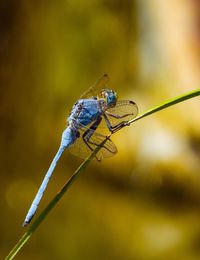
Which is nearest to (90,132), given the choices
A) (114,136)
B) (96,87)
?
(96,87)

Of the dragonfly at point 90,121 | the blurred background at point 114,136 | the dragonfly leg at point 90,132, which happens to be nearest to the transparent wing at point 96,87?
the dragonfly at point 90,121

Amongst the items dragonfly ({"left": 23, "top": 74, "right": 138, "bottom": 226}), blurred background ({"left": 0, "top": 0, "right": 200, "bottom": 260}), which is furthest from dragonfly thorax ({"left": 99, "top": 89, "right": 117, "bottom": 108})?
blurred background ({"left": 0, "top": 0, "right": 200, "bottom": 260})

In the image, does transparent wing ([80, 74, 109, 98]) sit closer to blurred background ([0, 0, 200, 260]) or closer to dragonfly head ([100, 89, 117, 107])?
dragonfly head ([100, 89, 117, 107])

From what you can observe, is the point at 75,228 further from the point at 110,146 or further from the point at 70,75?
the point at 110,146

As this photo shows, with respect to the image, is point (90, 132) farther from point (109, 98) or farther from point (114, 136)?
point (114, 136)

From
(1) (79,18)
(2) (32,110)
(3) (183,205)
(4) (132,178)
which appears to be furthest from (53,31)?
(3) (183,205)
